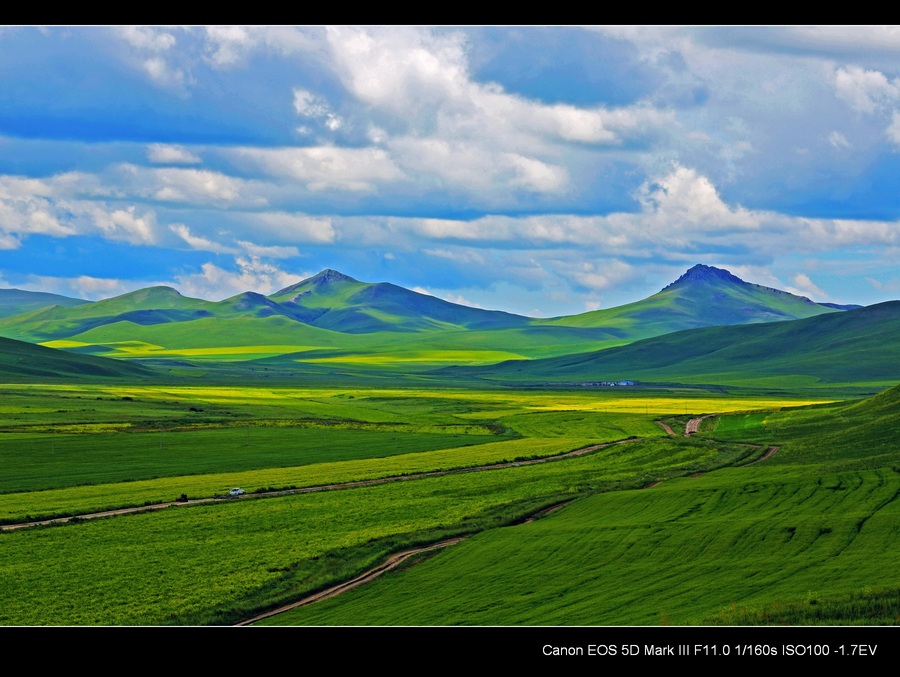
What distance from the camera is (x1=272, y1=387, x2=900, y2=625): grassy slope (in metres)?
30.0

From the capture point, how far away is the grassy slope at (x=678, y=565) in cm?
2995

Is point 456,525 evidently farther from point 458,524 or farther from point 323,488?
point 323,488

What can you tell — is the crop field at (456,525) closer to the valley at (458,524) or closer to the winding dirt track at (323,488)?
the valley at (458,524)

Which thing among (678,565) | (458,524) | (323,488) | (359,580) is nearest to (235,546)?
(359,580)

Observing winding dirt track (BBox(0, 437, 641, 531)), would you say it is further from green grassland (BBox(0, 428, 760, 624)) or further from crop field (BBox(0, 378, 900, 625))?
green grassland (BBox(0, 428, 760, 624))

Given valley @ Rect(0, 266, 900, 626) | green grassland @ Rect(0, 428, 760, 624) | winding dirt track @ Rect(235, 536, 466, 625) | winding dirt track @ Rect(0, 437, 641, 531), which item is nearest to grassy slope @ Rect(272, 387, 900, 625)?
valley @ Rect(0, 266, 900, 626)

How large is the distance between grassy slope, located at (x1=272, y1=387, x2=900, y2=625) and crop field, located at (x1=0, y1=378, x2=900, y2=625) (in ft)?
0.56

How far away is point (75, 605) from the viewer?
115 ft

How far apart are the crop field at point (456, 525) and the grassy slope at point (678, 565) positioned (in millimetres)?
169

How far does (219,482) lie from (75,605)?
37031 mm
